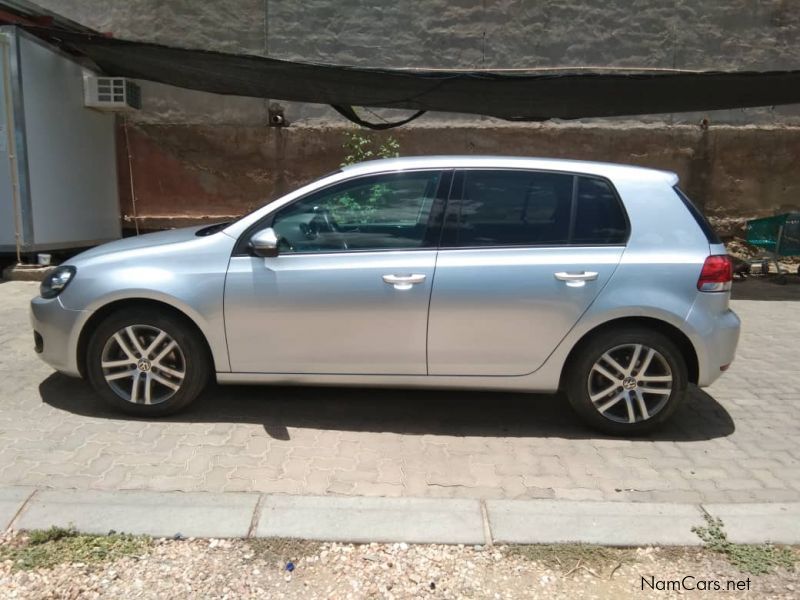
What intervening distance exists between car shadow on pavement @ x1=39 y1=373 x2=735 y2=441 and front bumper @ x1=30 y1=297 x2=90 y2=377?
15.3 inches

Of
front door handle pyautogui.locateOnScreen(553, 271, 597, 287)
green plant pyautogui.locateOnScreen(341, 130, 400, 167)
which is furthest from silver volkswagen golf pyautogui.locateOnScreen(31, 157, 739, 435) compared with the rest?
green plant pyautogui.locateOnScreen(341, 130, 400, 167)

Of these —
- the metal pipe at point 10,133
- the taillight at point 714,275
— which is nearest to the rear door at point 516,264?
the taillight at point 714,275

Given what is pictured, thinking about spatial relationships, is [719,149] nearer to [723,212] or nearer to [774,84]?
[723,212]

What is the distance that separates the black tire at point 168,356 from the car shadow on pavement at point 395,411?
14 centimetres

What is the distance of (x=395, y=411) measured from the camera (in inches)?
178

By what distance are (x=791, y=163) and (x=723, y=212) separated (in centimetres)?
130

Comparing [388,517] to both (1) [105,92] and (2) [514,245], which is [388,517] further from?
(1) [105,92]

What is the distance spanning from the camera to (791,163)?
10531 millimetres

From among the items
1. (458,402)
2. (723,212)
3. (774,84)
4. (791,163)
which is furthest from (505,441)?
(791,163)

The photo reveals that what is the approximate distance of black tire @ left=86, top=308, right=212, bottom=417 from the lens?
4047 millimetres

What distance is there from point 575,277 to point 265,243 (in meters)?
1.85

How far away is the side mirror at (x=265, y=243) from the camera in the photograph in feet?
12.8

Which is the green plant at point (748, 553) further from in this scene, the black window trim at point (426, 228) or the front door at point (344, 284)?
the black window trim at point (426, 228)

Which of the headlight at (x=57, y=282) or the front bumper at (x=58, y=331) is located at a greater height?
the headlight at (x=57, y=282)
